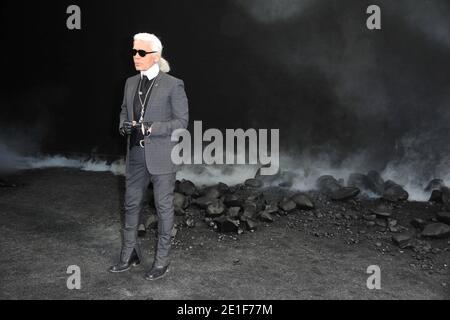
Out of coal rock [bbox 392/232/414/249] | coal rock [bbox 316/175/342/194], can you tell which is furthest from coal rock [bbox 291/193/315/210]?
coal rock [bbox 392/232/414/249]

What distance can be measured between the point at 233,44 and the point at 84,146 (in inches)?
156

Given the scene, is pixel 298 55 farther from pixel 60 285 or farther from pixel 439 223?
pixel 60 285

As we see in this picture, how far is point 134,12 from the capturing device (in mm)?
8883

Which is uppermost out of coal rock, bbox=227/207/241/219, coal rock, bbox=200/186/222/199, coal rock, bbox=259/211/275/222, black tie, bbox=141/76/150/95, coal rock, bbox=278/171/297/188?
black tie, bbox=141/76/150/95

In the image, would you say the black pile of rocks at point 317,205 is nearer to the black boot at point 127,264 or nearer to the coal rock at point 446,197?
the coal rock at point 446,197

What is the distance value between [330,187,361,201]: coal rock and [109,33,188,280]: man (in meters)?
3.47

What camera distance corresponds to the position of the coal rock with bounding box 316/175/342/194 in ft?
24.2

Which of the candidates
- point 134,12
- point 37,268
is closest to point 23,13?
point 134,12

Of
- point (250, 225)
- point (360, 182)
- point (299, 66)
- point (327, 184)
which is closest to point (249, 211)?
point (250, 225)

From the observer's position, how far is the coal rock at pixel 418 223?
20.0ft

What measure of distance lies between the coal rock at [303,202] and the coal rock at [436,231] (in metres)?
1.62

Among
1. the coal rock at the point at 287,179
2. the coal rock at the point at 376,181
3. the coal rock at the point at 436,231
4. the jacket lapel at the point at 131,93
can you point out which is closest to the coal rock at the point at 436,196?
the coal rock at the point at 376,181

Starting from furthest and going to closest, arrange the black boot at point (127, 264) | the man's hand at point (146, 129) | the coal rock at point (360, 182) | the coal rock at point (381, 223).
Answer: the coal rock at point (360, 182)
the coal rock at point (381, 223)
the black boot at point (127, 264)
the man's hand at point (146, 129)

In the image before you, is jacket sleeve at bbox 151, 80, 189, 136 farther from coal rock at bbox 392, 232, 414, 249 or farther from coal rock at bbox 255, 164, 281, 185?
coal rock at bbox 255, 164, 281, 185
